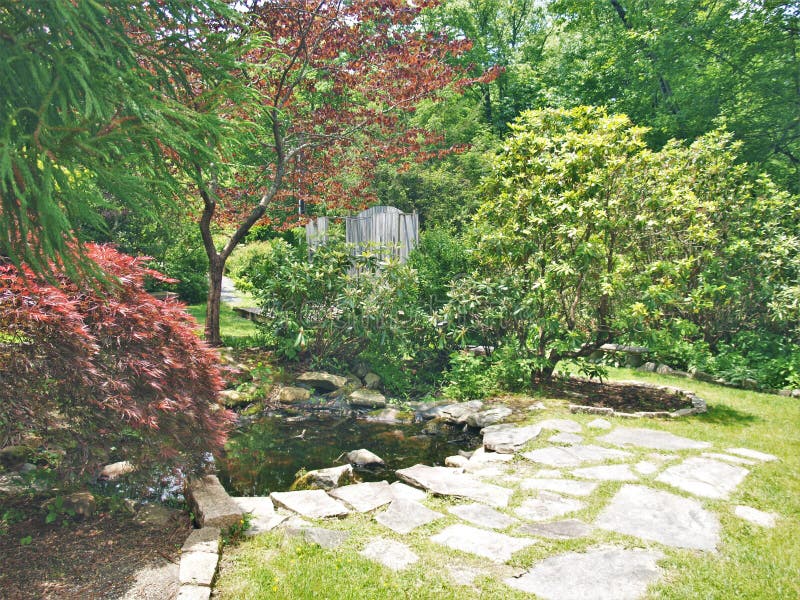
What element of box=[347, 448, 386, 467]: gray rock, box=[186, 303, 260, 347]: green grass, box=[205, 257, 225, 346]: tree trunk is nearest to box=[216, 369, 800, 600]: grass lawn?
box=[347, 448, 386, 467]: gray rock

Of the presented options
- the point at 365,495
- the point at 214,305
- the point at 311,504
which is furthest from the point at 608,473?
the point at 214,305

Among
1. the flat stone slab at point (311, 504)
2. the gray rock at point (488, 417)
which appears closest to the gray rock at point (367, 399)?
the gray rock at point (488, 417)

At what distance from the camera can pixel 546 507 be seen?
356 cm

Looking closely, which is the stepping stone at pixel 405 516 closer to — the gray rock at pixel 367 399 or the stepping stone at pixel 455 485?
the stepping stone at pixel 455 485

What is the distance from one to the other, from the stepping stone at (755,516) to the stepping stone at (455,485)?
4.45 ft

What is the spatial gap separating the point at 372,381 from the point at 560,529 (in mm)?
4254

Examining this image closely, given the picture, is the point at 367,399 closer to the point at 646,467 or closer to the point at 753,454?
the point at 646,467

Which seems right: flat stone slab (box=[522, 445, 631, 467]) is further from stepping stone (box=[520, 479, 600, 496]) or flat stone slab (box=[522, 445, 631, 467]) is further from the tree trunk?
the tree trunk

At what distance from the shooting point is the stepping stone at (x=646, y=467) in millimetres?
4117

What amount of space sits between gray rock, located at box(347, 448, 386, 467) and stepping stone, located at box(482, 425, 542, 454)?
3.12 ft

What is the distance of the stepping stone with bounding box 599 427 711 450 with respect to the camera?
4.72m

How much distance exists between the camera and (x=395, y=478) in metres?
4.53

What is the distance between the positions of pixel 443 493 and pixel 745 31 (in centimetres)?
1106

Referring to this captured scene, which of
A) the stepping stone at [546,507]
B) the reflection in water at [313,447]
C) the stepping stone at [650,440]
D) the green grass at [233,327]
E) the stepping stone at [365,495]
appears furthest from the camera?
the green grass at [233,327]
